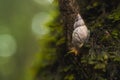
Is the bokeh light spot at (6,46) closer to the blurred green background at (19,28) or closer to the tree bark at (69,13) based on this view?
the blurred green background at (19,28)

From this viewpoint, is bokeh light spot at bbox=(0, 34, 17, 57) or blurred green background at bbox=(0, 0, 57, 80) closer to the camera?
blurred green background at bbox=(0, 0, 57, 80)

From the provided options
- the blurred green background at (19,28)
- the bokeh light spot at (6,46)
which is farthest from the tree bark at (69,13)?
the bokeh light spot at (6,46)

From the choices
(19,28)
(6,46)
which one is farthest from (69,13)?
(6,46)

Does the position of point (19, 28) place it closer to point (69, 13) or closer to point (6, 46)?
point (6, 46)

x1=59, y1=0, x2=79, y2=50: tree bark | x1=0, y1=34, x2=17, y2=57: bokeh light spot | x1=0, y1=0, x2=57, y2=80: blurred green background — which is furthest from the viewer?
x1=0, y1=34, x2=17, y2=57: bokeh light spot

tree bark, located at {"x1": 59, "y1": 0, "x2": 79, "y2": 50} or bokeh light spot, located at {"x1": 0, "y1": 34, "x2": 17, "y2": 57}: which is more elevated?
tree bark, located at {"x1": 59, "y1": 0, "x2": 79, "y2": 50}

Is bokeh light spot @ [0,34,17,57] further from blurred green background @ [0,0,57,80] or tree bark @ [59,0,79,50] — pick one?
tree bark @ [59,0,79,50]

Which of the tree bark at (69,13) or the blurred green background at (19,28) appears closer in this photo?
the tree bark at (69,13)

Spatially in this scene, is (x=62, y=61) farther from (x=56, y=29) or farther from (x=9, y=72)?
(x=9, y=72)

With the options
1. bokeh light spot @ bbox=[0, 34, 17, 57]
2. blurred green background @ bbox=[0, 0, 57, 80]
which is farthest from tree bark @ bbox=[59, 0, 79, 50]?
bokeh light spot @ bbox=[0, 34, 17, 57]

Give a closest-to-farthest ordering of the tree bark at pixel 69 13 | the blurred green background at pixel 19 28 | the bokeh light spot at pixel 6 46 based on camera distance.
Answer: the tree bark at pixel 69 13, the blurred green background at pixel 19 28, the bokeh light spot at pixel 6 46

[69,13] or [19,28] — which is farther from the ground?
[19,28]
